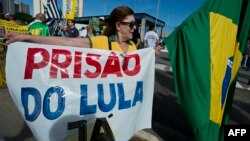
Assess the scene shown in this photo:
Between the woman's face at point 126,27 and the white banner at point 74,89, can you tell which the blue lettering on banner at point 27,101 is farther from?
the woman's face at point 126,27

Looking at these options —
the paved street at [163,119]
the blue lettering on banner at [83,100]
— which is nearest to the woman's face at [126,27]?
the blue lettering on banner at [83,100]

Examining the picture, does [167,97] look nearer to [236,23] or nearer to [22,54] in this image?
[236,23]

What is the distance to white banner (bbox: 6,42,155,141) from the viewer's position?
6.22 ft

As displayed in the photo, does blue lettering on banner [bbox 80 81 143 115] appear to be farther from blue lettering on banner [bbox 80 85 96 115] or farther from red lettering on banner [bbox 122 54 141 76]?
red lettering on banner [bbox 122 54 141 76]

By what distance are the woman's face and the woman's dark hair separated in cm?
3

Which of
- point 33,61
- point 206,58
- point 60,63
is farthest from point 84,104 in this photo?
point 206,58

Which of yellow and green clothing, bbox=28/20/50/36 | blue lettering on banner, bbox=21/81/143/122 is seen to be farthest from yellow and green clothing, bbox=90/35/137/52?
yellow and green clothing, bbox=28/20/50/36

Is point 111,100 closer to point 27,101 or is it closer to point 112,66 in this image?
point 112,66

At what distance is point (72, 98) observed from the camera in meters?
2.03

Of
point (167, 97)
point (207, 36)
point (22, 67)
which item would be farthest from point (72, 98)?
point (167, 97)

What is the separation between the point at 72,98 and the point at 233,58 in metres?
1.70

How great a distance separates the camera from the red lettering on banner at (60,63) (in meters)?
1.99

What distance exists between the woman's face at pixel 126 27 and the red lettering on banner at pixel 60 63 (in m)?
0.57

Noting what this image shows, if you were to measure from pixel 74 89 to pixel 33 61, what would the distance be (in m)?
0.38
